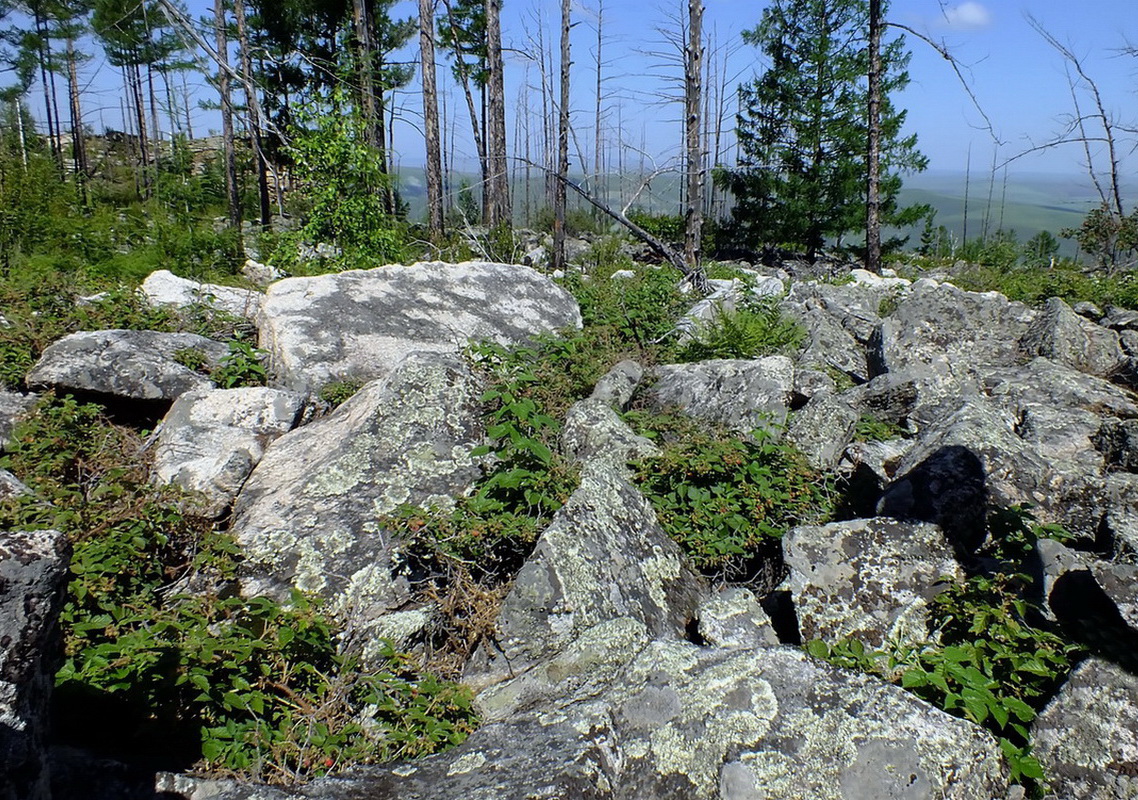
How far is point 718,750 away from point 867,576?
1.60 m

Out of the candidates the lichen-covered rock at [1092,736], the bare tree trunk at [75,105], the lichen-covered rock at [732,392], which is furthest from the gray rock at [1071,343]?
the bare tree trunk at [75,105]

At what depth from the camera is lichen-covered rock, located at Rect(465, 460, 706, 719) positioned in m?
3.13

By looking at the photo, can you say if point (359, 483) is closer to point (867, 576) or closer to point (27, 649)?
point (27, 649)

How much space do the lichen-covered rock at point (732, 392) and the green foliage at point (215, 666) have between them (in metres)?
3.30

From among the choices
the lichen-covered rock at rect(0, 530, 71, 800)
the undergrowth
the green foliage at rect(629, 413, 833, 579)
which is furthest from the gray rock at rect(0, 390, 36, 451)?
the undergrowth

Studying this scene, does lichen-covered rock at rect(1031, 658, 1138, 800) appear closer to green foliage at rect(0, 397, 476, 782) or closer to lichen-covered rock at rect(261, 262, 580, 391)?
green foliage at rect(0, 397, 476, 782)

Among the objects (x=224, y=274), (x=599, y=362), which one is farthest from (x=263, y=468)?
(x=224, y=274)

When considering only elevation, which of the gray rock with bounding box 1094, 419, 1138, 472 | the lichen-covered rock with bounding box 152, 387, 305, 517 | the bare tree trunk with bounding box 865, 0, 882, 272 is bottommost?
the gray rock with bounding box 1094, 419, 1138, 472

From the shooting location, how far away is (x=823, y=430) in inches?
209

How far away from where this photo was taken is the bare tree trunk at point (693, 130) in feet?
46.0

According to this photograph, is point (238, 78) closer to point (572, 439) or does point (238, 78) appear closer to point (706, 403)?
point (572, 439)

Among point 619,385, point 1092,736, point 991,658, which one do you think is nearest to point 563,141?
point 619,385

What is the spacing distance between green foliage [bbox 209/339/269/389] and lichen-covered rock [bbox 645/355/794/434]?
10.8ft

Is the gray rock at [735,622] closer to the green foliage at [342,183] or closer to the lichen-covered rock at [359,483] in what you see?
the lichen-covered rock at [359,483]
